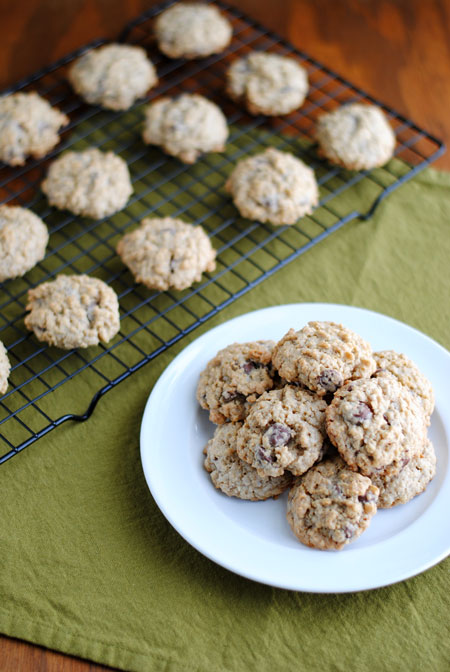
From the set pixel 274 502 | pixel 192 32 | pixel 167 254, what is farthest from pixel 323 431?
pixel 192 32

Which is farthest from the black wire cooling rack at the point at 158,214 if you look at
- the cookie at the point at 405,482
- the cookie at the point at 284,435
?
the cookie at the point at 405,482

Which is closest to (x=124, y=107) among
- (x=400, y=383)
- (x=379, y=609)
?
(x=400, y=383)

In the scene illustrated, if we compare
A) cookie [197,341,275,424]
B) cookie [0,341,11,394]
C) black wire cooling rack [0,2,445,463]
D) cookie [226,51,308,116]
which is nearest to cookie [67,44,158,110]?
black wire cooling rack [0,2,445,463]

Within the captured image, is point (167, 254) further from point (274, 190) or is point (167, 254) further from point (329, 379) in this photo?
point (329, 379)

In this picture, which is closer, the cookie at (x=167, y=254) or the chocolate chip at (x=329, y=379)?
the chocolate chip at (x=329, y=379)

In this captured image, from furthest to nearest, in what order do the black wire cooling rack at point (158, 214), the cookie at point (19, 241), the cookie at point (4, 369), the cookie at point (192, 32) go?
the cookie at point (192, 32) → the cookie at point (19, 241) → the black wire cooling rack at point (158, 214) → the cookie at point (4, 369)

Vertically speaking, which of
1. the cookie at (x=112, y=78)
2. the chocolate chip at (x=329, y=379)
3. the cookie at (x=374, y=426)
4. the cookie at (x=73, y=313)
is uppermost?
the cookie at (x=112, y=78)

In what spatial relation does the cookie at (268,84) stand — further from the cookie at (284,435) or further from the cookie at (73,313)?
the cookie at (284,435)
